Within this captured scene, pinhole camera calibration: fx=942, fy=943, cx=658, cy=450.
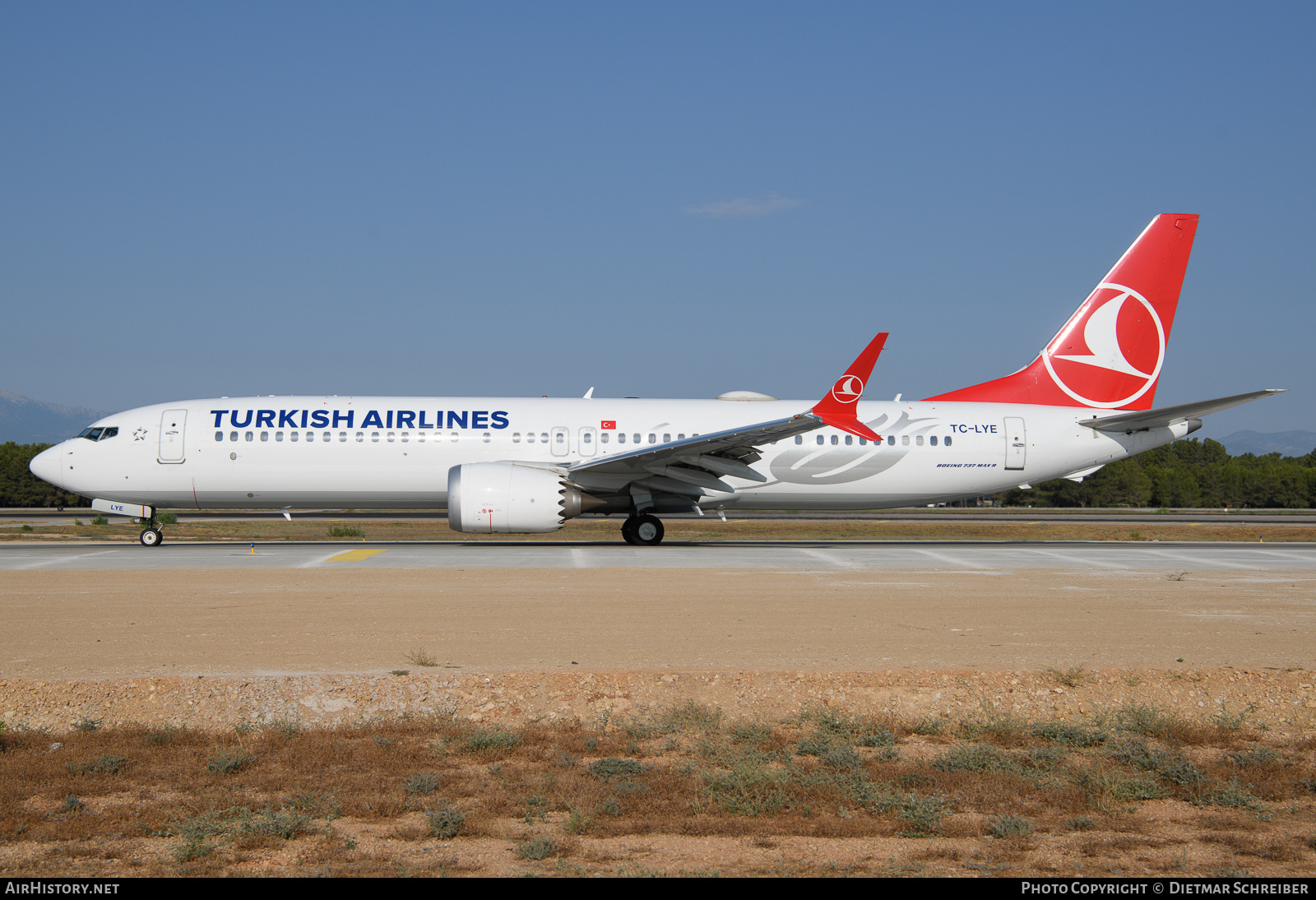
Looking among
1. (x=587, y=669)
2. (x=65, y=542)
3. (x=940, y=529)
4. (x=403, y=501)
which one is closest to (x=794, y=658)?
(x=587, y=669)

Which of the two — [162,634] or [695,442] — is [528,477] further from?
[162,634]

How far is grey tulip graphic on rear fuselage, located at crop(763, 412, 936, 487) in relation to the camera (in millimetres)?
23266

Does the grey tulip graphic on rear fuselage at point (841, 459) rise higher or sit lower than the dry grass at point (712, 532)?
higher

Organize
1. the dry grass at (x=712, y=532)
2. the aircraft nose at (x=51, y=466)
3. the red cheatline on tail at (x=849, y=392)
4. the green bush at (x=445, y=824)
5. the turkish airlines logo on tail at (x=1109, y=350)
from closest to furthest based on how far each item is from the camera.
Result: the green bush at (x=445, y=824) < the red cheatline on tail at (x=849, y=392) < the aircraft nose at (x=51, y=466) < the turkish airlines logo on tail at (x=1109, y=350) < the dry grass at (x=712, y=532)

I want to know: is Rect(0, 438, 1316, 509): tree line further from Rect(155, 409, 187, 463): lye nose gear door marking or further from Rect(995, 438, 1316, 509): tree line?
Rect(155, 409, 187, 463): lye nose gear door marking

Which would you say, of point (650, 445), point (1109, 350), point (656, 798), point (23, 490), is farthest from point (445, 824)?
point (23, 490)

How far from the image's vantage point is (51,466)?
22094 millimetres

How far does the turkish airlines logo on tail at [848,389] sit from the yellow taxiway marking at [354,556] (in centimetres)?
1016

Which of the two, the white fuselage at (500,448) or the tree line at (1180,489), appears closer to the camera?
the white fuselage at (500,448)

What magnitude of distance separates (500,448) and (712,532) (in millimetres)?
11410

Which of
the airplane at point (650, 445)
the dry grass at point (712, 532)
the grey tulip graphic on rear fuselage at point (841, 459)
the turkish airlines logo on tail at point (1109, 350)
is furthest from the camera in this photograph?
the dry grass at point (712, 532)

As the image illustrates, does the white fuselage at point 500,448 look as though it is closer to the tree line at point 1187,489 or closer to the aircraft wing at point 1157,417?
the aircraft wing at point 1157,417

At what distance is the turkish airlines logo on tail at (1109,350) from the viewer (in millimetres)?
25297

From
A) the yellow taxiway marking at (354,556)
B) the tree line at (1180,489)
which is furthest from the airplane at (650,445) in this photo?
the tree line at (1180,489)
